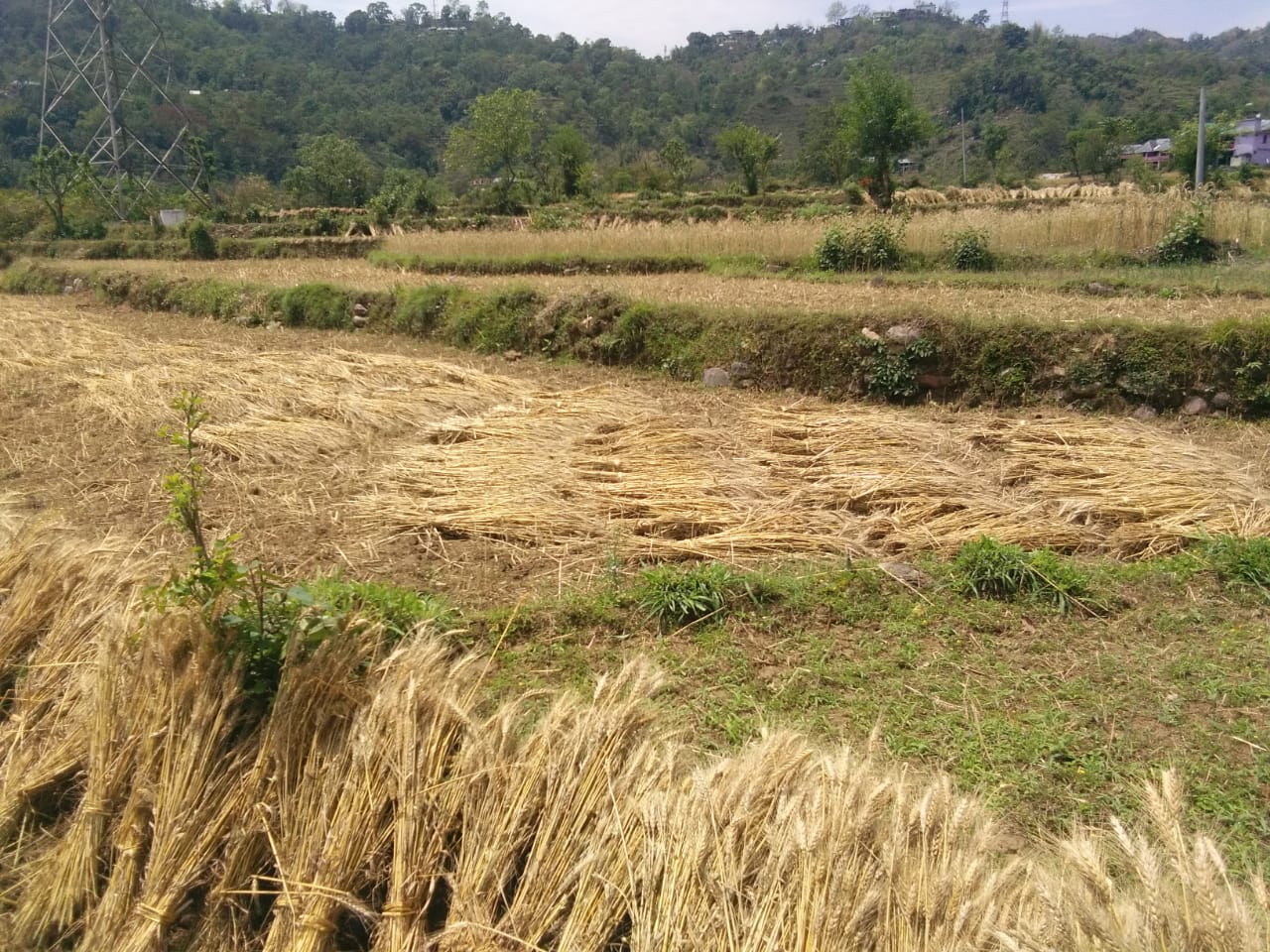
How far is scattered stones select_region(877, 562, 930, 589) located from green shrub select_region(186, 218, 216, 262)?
22.3 meters

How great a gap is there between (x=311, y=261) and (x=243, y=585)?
18.7m

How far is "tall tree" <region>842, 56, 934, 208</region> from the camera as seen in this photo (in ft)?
74.2

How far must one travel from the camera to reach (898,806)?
2088 mm

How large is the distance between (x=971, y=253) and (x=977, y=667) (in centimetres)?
1011

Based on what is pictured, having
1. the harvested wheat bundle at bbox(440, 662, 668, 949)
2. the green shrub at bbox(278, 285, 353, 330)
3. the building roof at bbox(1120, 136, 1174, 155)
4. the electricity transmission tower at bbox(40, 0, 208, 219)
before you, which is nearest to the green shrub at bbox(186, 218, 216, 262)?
the electricity transmission tower at bbox(40, 0, 208, 219)

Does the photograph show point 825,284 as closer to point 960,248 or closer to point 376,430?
point 960,248

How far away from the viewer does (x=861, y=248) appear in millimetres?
12812

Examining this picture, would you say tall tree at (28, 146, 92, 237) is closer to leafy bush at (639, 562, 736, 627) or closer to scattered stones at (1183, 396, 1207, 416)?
leafy bush at (639, 562, 736, 627)

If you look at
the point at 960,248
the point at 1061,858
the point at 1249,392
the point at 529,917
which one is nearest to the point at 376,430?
the point at 529,917

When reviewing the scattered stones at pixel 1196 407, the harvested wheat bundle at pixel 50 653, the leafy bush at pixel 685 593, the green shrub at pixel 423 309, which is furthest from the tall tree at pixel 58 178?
the scattered stones at pixel 1196 407

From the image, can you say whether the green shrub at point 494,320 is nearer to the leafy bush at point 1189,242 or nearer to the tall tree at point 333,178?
the leafy bush at point 1189,242

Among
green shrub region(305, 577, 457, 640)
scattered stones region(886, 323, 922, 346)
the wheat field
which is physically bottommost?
green shrub region(305, 577, 457, 640)

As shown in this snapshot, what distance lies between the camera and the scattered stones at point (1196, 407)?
22.1 ft

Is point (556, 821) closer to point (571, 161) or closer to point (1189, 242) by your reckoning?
point (1189, 242)
